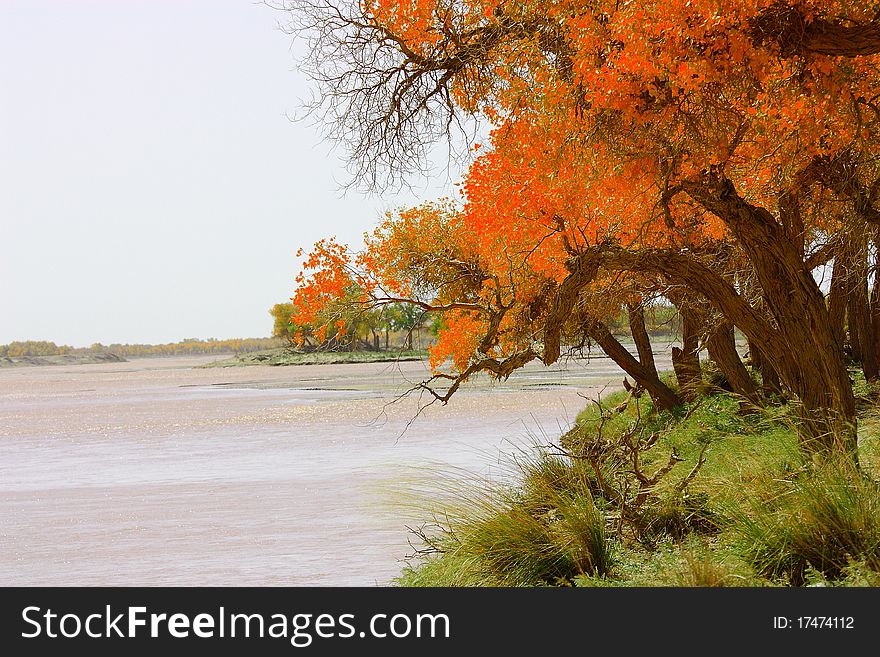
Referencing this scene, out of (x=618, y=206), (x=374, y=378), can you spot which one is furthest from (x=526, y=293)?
(x=374, y=378)

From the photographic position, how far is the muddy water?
484 inches

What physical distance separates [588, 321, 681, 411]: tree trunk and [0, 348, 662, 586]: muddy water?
2.54 m

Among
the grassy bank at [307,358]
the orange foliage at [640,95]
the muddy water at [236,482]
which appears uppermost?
the orange foliage at [640,95]

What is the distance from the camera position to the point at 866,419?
16109mm

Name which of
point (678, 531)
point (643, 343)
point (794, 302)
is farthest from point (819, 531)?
point (643, 343)

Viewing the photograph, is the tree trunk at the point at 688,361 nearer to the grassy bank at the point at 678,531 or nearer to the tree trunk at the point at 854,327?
the tree trunk at the point at 854,327

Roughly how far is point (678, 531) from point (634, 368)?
12.7 metres

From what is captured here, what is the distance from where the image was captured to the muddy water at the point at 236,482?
1230cm

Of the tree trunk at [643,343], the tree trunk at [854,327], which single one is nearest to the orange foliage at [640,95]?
the tree trunk at [643,343]

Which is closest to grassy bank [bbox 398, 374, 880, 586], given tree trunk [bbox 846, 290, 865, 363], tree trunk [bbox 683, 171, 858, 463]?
tree trunk [bbox 683, 171, 858, 463]

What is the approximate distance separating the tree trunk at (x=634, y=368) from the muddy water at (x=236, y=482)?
100 inches

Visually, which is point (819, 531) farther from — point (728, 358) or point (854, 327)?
point (854, 327)

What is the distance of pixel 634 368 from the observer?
21.8 meters
